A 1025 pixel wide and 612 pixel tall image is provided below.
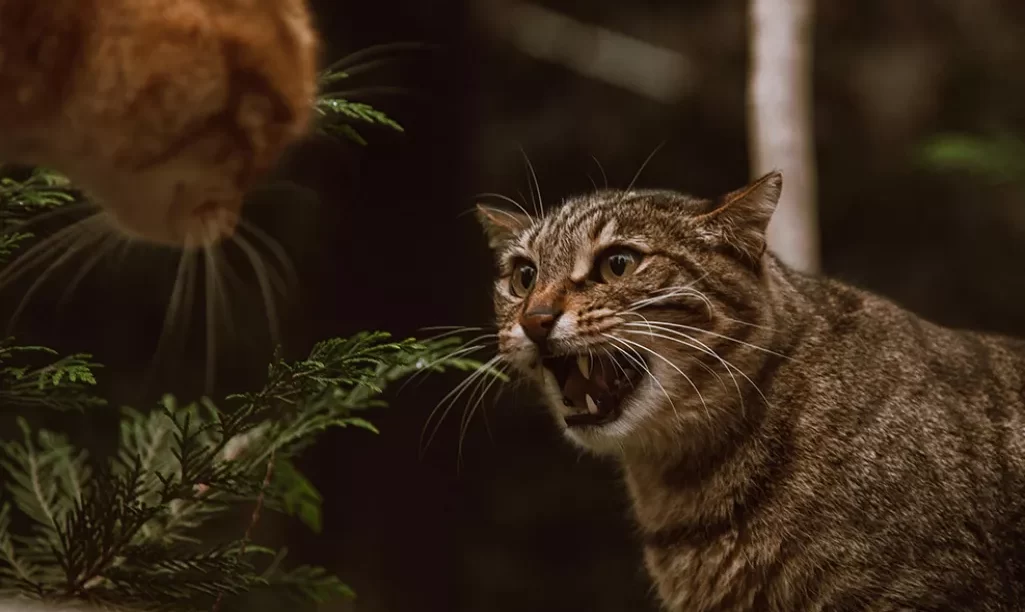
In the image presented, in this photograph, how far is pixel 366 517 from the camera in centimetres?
416

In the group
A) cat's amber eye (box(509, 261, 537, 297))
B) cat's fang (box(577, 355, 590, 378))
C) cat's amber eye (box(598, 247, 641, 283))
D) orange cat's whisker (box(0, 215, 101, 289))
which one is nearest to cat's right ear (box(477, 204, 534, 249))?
cat's amber eye (box(509, 261, 537, 297))

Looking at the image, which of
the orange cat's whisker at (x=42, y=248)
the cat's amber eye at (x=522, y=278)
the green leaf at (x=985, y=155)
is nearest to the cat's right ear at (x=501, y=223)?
the cat's amber eye at (x=522, y=278)

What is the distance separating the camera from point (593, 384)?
1988mm

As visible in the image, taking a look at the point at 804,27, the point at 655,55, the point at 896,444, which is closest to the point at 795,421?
the point at 896,444

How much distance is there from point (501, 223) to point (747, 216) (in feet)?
1.96

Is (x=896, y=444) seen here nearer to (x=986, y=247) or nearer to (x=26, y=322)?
(x=26, y=322)

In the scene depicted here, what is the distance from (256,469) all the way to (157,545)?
236mm

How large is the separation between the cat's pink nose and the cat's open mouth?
0.08 m

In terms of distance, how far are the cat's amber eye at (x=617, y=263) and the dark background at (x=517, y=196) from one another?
5.28 feet

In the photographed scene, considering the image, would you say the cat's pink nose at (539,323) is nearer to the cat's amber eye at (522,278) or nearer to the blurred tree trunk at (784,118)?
the cat's amber eye at (522,278)

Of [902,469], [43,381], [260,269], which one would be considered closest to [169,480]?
[43,381]

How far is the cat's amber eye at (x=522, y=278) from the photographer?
7.02 feet

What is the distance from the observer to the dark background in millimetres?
3869

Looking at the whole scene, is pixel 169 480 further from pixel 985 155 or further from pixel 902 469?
pixel 985 155
